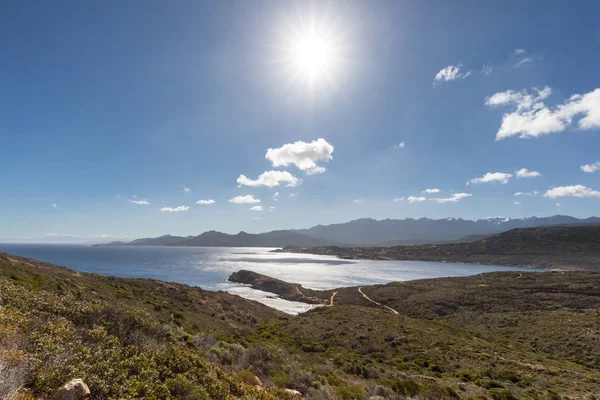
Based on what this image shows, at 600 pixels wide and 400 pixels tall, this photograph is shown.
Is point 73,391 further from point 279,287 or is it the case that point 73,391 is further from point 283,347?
point 279,287

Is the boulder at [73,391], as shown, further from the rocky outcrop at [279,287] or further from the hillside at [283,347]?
the rocky outcrop at [279,287]

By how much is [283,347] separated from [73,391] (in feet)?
58.1

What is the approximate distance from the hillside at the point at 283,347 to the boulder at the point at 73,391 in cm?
36

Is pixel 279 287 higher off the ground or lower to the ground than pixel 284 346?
lower

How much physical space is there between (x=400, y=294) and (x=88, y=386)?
71.9 m

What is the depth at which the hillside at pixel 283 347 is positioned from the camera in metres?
7.12

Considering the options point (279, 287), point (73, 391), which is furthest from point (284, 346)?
point (279, 287)

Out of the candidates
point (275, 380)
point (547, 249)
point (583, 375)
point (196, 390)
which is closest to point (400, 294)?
point (583, 375)

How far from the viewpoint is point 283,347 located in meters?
21.2

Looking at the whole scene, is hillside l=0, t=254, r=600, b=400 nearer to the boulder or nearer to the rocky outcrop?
the boulder

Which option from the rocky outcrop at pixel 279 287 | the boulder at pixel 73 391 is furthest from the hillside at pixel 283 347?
the rocky outcrop at pixel 279 287

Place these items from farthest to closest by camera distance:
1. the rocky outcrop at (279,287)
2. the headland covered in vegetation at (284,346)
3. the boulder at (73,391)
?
the rocky outcrop at (279,287), the headland covered in vegetation at (284,346), the boulder at (73,391)

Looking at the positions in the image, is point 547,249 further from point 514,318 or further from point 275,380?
point 275,380

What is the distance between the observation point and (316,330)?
34031 mm
